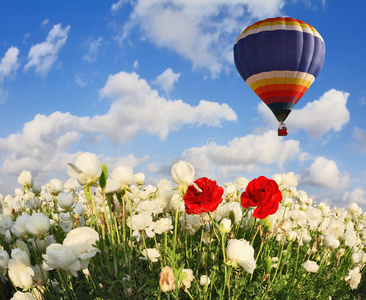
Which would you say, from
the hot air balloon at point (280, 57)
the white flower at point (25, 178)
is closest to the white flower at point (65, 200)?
the white flower at point (25, 178)

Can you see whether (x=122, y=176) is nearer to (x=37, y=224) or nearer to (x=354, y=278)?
(x=37, y=224)

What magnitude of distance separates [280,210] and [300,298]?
97 centimetres

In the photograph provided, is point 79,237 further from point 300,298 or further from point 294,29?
point 294,29

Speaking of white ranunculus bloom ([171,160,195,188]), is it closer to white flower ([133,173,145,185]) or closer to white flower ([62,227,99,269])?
white flower ([62,227,99,269])

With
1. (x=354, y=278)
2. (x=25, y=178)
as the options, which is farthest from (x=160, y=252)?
(x=25, y=178)

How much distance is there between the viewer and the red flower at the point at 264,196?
3.02m

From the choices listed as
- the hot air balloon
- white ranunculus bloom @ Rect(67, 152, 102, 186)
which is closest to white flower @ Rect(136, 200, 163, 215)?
white ranunculus bloom @ Rect(67, 152, 102, 186)

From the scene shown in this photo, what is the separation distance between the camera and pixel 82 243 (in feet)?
8.82

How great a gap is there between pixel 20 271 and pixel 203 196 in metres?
1.76

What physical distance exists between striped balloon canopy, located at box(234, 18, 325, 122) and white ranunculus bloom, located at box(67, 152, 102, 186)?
19.9 meters

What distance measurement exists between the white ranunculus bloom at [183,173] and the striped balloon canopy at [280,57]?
19.4 meters

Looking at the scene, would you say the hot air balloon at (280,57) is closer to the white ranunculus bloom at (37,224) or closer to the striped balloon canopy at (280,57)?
the striped balloon canopy at (280,57)

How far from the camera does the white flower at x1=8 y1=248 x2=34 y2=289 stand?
9.93 feet

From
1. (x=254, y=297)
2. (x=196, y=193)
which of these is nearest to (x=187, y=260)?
(x=254, y=297)
